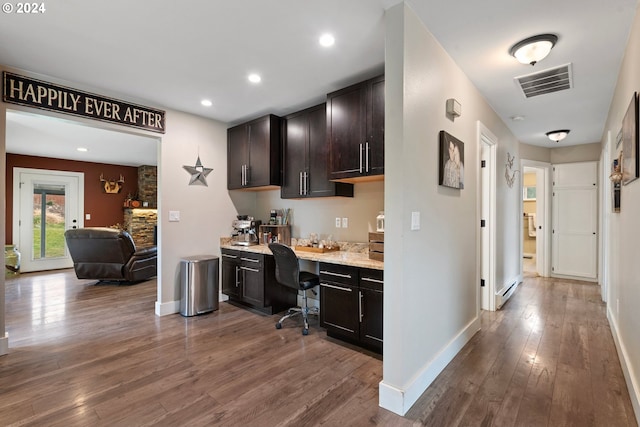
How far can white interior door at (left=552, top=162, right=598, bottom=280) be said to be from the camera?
5340mm

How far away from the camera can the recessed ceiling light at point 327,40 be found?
2188 millimetres

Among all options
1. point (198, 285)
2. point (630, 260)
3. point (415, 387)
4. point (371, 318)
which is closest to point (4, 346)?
point (198, 285)

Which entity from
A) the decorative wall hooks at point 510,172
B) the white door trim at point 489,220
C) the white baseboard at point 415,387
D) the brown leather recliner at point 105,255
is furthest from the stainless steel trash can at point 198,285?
the decorative wall hooks at point 510,172

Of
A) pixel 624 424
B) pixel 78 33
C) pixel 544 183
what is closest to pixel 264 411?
pixel 624 424

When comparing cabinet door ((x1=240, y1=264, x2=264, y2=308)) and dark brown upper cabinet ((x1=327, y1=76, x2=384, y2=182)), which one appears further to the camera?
cabinet door ((x1=240, y1=264, x2=264, y2=308))

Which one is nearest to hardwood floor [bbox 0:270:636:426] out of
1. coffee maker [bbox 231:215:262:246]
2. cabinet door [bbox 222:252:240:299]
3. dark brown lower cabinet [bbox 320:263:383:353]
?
dark brown lower cabinet [bbox 320:263:383:353]

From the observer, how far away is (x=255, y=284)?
12.2ft

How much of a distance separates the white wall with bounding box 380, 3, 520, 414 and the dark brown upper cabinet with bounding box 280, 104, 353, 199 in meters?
1.26

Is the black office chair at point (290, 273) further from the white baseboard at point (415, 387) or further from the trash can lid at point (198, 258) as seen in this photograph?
the white baseboard at point (415, 387)

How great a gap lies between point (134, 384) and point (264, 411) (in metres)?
1.07

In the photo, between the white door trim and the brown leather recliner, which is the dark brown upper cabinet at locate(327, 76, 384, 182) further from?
the brown leather recliner

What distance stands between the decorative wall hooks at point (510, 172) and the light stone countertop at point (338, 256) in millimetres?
2619

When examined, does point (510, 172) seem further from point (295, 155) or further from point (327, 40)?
point (327, 40)

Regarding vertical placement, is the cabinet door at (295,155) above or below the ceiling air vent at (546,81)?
below
